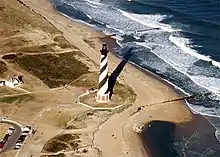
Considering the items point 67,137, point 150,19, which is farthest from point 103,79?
point 150,19

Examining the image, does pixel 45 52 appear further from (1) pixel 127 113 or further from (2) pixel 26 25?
(1) pixel 127 113

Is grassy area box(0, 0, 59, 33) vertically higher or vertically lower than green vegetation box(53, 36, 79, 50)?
higher

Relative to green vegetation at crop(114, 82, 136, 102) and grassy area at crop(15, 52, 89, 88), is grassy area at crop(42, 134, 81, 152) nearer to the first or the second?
green vegetation at crop(114, 82, 136, 102)

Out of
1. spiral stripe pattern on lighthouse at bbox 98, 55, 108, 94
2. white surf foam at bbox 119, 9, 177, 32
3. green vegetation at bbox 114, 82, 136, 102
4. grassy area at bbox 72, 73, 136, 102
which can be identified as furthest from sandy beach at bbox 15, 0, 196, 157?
white surf foam at bbox 119, 9, 177, 32

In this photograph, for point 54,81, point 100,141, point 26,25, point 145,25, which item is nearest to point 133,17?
point 145,25

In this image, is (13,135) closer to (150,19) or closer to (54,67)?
(54,67)

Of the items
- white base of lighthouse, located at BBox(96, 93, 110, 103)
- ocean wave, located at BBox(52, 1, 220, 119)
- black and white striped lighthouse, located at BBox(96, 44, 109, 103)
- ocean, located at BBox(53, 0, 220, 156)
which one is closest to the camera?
black and white striped lighthouse, located at BBox(96, 44, 109, 103)
